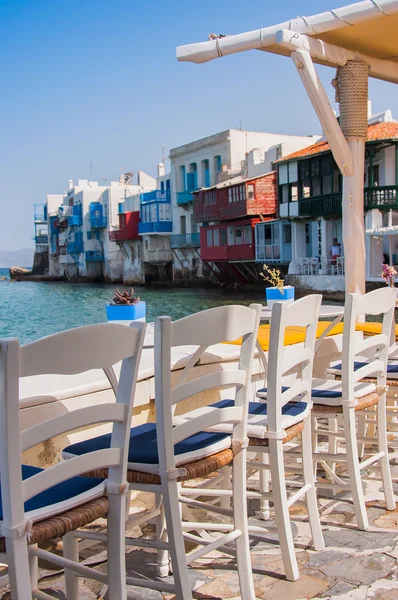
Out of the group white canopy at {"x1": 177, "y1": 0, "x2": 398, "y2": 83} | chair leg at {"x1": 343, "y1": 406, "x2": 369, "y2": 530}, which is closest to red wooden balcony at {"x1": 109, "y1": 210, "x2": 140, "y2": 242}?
white canopy at {"x1": 177, "y1": 0, "x2": 398, "y2": 83}

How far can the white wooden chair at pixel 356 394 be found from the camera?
8.39ft

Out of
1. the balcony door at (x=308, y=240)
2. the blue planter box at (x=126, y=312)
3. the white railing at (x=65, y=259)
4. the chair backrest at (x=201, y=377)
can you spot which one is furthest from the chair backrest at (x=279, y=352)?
the white railing at (x=65, y=259)

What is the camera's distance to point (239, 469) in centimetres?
202

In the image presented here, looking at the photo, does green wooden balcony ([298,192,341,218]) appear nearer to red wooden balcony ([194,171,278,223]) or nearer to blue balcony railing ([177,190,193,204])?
red wooden balcony ([194,171,278,223])

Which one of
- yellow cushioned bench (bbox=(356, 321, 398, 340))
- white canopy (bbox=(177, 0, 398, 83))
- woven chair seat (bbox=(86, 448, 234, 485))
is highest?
white canopy (bbox=(177, 0, 398, 83))

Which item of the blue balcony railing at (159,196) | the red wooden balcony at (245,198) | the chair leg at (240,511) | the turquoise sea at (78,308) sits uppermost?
the blue balcony railing at (159,196)

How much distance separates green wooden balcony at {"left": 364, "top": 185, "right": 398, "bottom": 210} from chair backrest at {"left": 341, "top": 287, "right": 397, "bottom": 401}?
24.5m

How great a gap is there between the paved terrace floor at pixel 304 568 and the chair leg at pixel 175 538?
0.31 metres

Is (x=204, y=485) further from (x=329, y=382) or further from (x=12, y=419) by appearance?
(x=12, y=419)

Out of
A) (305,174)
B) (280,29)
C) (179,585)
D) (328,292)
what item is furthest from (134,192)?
(179,585)

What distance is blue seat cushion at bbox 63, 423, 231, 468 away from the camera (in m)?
1.82

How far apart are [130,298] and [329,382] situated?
4.08ft

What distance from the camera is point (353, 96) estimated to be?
17.4 feet

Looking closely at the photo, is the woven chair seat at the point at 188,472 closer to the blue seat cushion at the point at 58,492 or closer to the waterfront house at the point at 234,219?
the blue seat cushion at the point at 58,492
